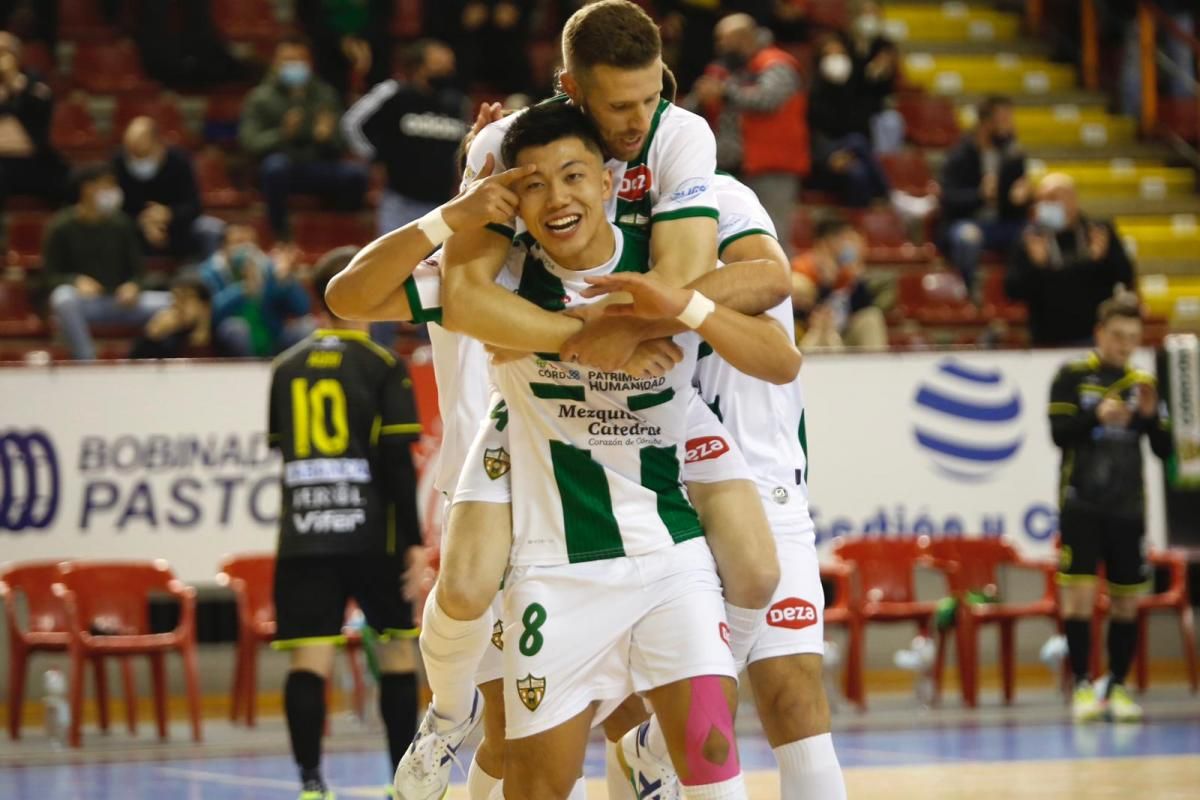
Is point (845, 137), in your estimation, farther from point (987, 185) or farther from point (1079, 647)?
point (1079, 647)

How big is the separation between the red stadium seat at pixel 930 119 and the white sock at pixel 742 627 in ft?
47.8

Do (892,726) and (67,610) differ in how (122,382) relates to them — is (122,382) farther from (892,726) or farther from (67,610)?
(892,726)

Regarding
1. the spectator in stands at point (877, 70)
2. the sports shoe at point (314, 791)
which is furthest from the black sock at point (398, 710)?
the spectator in stands at point (877, 70)

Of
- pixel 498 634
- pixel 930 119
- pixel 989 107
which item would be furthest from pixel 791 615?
pixel 930 119

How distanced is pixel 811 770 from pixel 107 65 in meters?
13.6

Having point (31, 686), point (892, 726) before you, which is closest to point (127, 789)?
point (31, 686)

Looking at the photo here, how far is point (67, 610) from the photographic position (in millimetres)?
11711

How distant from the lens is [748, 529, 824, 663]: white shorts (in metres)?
6.04

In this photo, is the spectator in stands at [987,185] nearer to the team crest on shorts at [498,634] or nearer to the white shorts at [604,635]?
the team crest on shorts at [498,634]

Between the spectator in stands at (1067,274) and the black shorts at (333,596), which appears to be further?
the spectator in stands at (1067,274)

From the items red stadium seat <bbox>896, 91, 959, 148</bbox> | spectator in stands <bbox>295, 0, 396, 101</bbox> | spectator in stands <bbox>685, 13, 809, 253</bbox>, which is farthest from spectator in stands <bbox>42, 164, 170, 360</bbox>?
red stadium seat <bbox>896, 91, 959, 148</bbox>

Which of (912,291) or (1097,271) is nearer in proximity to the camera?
(1097,271)

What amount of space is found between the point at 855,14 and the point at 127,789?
11.9 metres

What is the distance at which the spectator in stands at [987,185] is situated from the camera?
1747 cm
